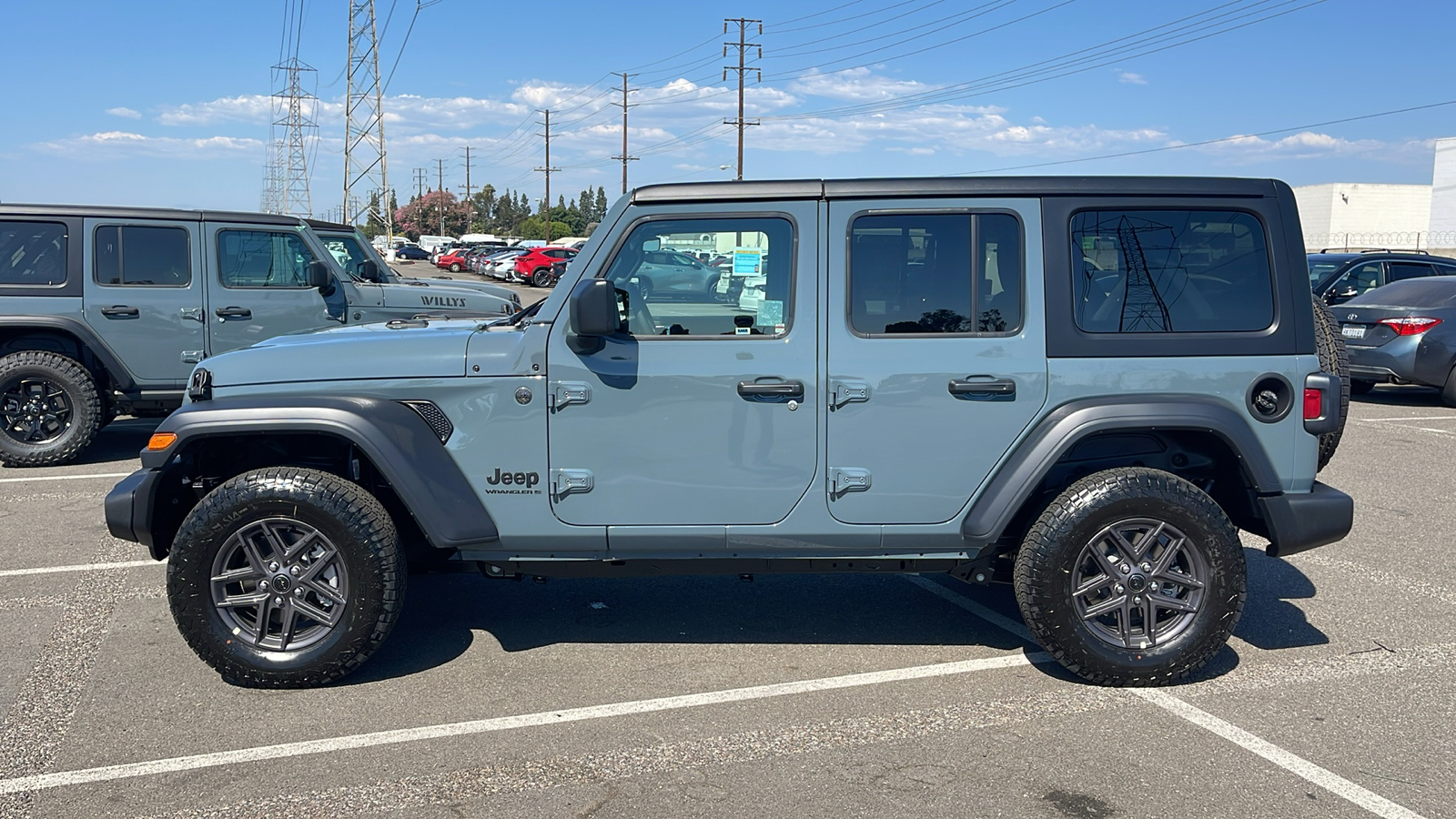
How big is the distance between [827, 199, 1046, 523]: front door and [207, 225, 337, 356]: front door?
6.23 m

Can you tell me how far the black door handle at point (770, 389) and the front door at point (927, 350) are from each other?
0.44 feet

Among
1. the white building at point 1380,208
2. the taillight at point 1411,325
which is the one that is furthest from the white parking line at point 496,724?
the white building at point 1380,208

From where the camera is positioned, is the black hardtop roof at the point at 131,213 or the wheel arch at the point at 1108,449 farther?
the black hardtop roof at the point at 131,213

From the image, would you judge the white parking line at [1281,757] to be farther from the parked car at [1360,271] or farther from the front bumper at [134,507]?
the parked car at [1360,271]

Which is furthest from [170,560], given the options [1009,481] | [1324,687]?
[1324,687]

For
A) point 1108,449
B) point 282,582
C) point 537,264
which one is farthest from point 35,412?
point 537,264

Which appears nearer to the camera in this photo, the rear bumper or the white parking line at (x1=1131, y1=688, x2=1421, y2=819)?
the white parking line at (x1=1131, y1=688, x2=1421, y2=819)

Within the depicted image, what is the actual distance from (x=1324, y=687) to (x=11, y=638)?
5.66 metres

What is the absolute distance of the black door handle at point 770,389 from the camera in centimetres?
441

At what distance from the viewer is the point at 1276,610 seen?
5.55m

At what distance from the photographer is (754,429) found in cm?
444

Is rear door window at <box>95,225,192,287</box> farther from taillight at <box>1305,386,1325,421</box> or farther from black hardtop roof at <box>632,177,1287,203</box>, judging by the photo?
taillight at <box>1305,386,1325,421</box>

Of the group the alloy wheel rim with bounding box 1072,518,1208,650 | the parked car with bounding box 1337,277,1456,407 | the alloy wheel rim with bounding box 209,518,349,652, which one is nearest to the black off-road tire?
the alloy wheel rim with bounding box 1072,518,1208,650

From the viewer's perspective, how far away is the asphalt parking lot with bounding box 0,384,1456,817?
3.63 metres
